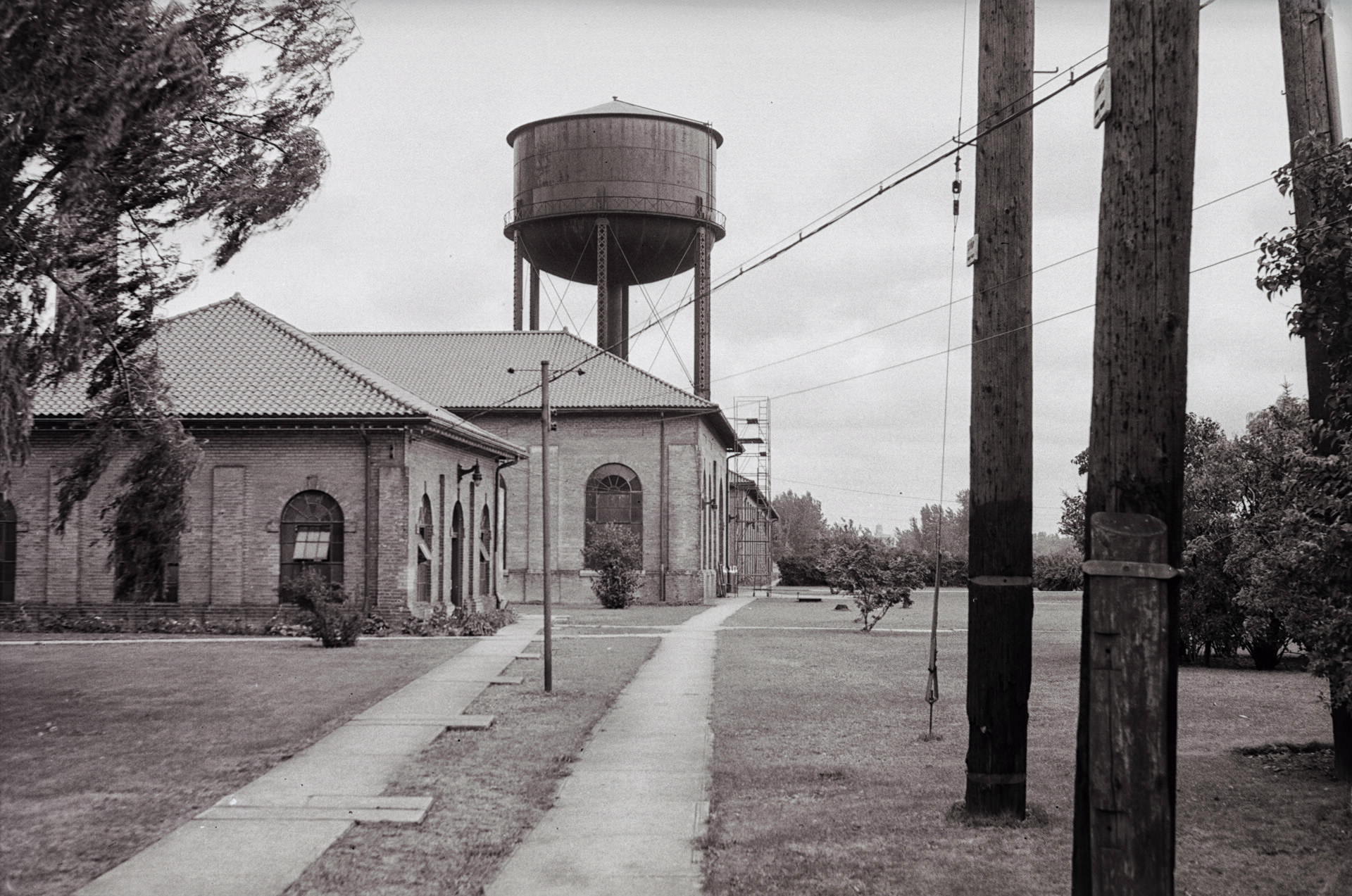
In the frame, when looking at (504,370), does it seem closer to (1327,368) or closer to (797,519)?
(1327,368)

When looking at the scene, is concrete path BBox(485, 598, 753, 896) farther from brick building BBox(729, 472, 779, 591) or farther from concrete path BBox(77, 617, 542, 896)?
brick building BBox(729, 472, 779, 591)

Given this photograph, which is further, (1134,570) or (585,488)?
(585,488)

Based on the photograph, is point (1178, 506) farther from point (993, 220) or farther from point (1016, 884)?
point (993, 220)

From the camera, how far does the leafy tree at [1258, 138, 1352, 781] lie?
9.28 metres

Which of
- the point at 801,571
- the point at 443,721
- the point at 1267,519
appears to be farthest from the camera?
the point at 801,571

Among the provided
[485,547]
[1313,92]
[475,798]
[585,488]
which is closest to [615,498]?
[585,488]

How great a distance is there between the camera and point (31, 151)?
1252 cm

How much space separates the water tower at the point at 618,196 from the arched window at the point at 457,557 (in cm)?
1553

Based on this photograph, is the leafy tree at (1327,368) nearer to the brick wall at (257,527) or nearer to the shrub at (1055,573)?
the brick wall at (257,527)

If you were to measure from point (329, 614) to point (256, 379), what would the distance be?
7.48 m

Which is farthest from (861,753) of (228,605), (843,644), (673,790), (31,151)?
(228,605)

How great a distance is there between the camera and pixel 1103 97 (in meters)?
6.20

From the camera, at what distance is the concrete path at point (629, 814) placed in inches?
311

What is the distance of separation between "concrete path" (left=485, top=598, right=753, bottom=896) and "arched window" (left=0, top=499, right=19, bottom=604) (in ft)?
58.3
